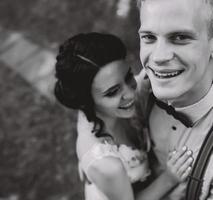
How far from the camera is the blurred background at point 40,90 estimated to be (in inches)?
220

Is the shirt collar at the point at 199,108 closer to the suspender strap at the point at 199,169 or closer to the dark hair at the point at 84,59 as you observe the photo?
the suspender strap at the point at 199,169

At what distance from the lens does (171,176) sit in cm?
293

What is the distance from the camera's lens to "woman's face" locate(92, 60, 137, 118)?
3.06 metres

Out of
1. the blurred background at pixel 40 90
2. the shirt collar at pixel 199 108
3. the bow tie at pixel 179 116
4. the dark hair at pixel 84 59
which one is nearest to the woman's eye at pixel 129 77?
the dark hair at pixel 84 59

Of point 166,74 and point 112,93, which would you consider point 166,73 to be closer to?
point 166,74

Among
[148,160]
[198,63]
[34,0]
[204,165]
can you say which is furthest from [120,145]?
[34,0]

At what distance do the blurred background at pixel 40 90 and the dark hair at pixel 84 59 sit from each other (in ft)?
7.30

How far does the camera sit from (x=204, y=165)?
2.54 meters

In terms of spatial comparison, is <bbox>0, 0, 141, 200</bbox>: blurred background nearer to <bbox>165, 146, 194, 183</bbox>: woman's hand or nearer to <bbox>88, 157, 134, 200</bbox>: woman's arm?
<bbox>88, 157, 134, 200</bbox>: woman's arm

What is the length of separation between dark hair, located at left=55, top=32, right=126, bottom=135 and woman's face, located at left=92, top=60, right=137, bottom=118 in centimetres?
4

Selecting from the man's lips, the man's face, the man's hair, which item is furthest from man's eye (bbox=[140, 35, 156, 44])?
the man's hair

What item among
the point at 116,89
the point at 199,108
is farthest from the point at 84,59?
the point at 199,108

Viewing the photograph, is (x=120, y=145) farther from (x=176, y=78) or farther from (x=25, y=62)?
(x=25, y=62)

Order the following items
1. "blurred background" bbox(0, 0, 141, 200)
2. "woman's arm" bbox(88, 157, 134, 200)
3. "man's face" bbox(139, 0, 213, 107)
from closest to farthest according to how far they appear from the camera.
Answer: "man's face" bbox(139, 0, 213, 107)
"woman's arm" bbox(88, 157, 134, 200)
"blurred background" bbox(0, 0, 141, 200)
